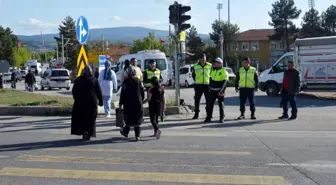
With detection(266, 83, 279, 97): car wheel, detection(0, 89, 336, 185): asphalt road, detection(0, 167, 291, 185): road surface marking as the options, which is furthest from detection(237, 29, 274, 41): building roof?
detection(0, 167, 291, 185): road surface marking

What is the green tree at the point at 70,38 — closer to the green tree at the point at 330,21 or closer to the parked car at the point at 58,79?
the green tree at the point at 330,21

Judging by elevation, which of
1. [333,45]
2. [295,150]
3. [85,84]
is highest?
[333,45]

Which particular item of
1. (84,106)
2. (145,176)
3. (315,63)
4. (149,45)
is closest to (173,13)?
(84,106)

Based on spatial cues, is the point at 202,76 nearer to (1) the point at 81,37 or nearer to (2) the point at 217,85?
(2) the point at 217,85

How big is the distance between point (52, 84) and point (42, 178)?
31.8 m

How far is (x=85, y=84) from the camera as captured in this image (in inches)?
416

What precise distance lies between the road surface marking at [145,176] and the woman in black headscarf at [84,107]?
110 inches

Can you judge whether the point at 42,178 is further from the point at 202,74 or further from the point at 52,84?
the point at 52,84

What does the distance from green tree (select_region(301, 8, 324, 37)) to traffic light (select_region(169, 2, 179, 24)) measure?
64664 millimetres

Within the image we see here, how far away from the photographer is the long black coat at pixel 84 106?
34.1 feet

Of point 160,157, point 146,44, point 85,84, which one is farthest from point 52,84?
point 146,44

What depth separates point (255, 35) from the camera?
93812 mm

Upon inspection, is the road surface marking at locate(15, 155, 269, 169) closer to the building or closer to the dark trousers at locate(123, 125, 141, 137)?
the dark trousers at locate(123, 125, 141, 137)

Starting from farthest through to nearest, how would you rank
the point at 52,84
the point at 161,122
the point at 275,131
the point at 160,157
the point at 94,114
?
the point at 52,84 → the point at 161,122 → the point at 275,131 → the point at 94,114 → the point at 160,157
